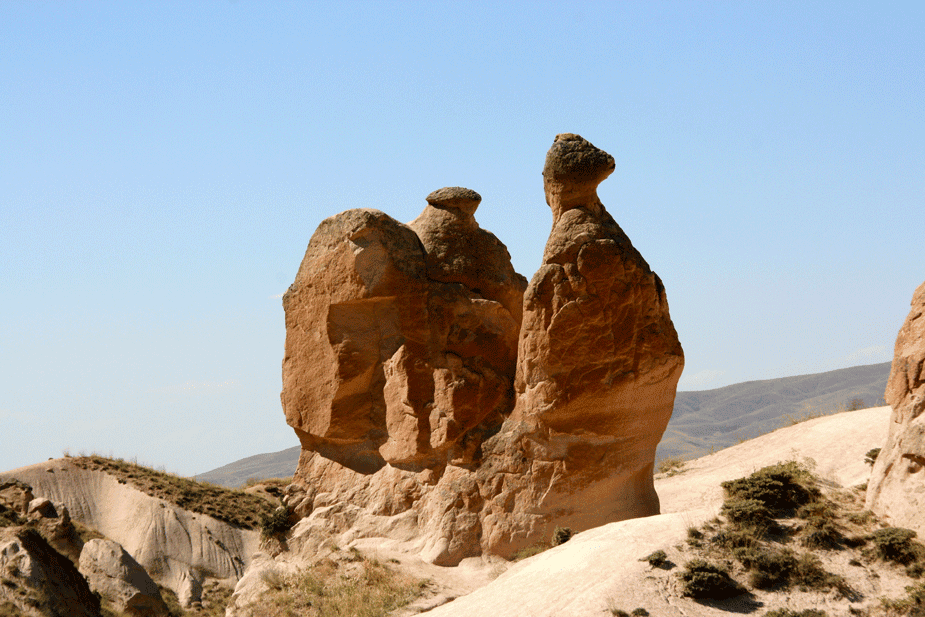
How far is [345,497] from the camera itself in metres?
21.3

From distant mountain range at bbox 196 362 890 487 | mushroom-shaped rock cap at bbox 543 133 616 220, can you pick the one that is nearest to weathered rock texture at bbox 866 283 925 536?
mushroom-shaped rock cap at bbox 543 133 616 220

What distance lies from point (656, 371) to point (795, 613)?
6.19m

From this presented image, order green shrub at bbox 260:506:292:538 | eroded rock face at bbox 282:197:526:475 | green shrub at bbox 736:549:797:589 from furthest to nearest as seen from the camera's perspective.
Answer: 1. green shrub at bbox 260:506:292:538
2. eroded rock face at bbox 282:197:526:475
3. green shrub at bbox 736:549:797:589

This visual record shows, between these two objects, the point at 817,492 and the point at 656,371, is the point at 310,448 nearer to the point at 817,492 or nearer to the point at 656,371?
the point at 656,371

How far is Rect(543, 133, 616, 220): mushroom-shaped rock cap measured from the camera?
727 inches

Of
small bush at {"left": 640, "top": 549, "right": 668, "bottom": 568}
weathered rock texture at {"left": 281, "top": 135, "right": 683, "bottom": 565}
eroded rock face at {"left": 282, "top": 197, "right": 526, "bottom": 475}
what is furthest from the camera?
eroded rock face at {"left": 282, "top": 197, "right": 526, "bottom": 475}

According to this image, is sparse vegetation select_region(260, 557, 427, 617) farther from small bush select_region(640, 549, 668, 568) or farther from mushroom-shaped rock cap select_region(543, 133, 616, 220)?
mushroom-shaped rock cap select_region(543, 133, 616, 220)

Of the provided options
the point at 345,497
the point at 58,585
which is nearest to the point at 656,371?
the point at 345,497

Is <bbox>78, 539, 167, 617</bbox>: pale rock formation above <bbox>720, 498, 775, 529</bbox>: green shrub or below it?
below

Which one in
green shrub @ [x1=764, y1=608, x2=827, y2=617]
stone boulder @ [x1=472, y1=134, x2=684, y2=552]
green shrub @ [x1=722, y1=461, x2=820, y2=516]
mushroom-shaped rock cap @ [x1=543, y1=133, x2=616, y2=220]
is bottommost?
green shrub @ [x1=764, y1=608, x2=827, y2=617]

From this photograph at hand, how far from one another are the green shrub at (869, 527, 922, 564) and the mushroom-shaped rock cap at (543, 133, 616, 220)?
26.9 ft

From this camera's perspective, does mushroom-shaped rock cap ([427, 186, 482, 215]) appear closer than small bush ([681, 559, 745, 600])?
No

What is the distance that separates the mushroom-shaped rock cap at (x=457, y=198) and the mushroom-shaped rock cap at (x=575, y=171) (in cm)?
355

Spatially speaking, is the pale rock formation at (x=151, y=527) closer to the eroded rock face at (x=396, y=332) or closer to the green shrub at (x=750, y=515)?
the eroded rock face at (x=396, y=332)
